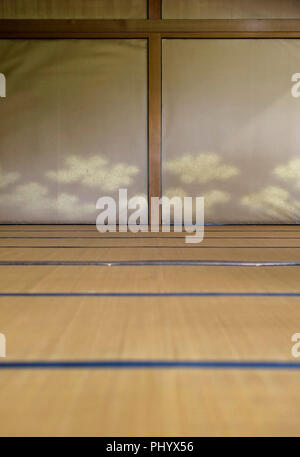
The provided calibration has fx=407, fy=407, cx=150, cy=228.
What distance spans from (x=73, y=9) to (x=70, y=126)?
112cm

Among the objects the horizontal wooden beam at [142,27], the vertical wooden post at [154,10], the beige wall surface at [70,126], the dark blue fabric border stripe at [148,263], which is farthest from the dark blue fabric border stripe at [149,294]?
the vertical wooden post at [154,10]

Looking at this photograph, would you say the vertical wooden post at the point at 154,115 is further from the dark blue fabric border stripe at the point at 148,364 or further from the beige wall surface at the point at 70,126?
the dark blue fabric border stripe at the point at 148,364

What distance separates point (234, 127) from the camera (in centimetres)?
409

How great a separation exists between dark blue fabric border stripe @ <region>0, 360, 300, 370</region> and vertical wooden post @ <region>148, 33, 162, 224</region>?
333 cm

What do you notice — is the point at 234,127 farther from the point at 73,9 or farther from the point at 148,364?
the point at 148,364

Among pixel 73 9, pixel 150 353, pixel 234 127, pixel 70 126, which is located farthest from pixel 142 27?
pixel 150 353

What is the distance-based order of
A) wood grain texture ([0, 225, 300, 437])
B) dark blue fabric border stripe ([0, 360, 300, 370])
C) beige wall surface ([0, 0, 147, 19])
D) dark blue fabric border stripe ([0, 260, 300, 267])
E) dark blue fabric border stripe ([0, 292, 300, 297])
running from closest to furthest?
wood grain texture ([0, 225, 300, 437]), dark blue fabric border stripe ([0, 360, 300, 370]), dark blue fabric border stripe ([0, 292, 300, 297]), dark blue fabric border stripe ([0, 260, 300, 267]), beige wall surface ([0, 0, 147, 19])

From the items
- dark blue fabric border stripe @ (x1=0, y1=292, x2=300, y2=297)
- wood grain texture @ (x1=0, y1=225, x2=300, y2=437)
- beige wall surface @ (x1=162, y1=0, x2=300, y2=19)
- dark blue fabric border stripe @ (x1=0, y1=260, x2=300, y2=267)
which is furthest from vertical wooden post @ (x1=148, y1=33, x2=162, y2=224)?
dark blue fabric border stripe @ (x1=0, y1=292, x2=300, y2=297)

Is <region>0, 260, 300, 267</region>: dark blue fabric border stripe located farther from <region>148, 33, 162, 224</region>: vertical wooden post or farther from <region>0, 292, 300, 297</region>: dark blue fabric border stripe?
<region>148, 33, 162, 224</region>: vertical wooden post

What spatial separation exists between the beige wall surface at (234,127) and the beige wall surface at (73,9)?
0.46m

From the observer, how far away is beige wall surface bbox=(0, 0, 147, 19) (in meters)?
3.94

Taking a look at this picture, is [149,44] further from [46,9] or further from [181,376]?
[181,376]

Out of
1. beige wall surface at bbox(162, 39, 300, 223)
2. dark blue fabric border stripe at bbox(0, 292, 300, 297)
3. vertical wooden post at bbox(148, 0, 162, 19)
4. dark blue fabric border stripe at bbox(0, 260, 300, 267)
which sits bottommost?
dark blue fabric border stripe at bbox(0, 292, 300, 297)
